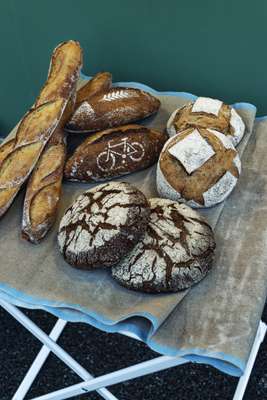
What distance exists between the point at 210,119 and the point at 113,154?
10.0 inches

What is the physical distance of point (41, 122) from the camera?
1264 millimetres

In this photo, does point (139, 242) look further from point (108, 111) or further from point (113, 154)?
point (108, 111)

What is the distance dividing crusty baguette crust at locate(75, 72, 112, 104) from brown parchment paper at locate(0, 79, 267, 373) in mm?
370

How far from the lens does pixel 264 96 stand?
1483 mm

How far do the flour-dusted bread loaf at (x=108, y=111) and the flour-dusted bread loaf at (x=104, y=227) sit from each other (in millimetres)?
272

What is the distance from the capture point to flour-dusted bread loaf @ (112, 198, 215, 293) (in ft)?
3.29

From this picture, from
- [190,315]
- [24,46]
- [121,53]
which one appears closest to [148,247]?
[190,315]

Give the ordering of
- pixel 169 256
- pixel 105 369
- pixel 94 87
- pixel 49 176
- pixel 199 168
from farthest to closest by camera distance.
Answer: pixel 105 369, pixel 94 87, pixel 49 176, pixel 199 168, pixel 169 256

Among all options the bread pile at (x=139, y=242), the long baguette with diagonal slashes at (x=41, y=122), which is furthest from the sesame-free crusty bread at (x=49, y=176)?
the bread pile at (x=139, y=242)

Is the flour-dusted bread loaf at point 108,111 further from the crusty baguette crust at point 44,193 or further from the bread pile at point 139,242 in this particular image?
the bread pile at point 139,242

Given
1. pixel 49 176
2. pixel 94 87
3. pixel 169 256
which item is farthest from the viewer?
pixel 94 87

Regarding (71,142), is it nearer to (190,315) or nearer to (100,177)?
(100,177)

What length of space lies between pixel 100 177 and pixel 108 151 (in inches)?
2.9

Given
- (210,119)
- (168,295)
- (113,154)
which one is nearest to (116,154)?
(113,154)
